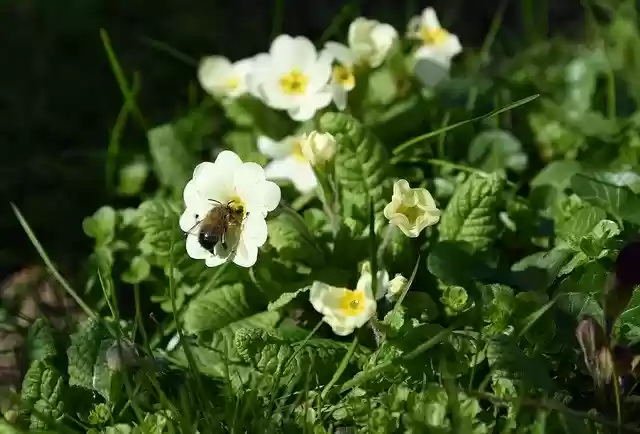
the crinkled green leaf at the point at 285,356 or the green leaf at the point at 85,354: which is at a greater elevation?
the crinkled green leaf at the point at 285,356

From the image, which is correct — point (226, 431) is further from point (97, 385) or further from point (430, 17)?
point (430, 17)

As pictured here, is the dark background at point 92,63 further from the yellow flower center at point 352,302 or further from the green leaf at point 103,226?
the yellow flower center at point 352,302

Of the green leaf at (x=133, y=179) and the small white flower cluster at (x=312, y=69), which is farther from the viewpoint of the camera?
the green leaf at (x=133, y=179)

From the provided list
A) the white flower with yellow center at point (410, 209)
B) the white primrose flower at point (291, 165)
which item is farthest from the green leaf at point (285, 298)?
the white primrose flower at point (291, 165)

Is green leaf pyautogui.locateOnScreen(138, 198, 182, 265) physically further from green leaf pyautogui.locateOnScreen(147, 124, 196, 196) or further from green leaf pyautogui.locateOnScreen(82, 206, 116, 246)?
green leaf pyautogui.locateOnScreen(147, 124, 196, 196)

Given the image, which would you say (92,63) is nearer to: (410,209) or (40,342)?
(40,342)

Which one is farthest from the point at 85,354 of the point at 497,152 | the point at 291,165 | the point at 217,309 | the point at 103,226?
the point at 497,152

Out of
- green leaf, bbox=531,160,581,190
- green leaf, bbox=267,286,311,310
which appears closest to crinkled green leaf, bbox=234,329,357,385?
green leaf, bbox=267,286,311,310
